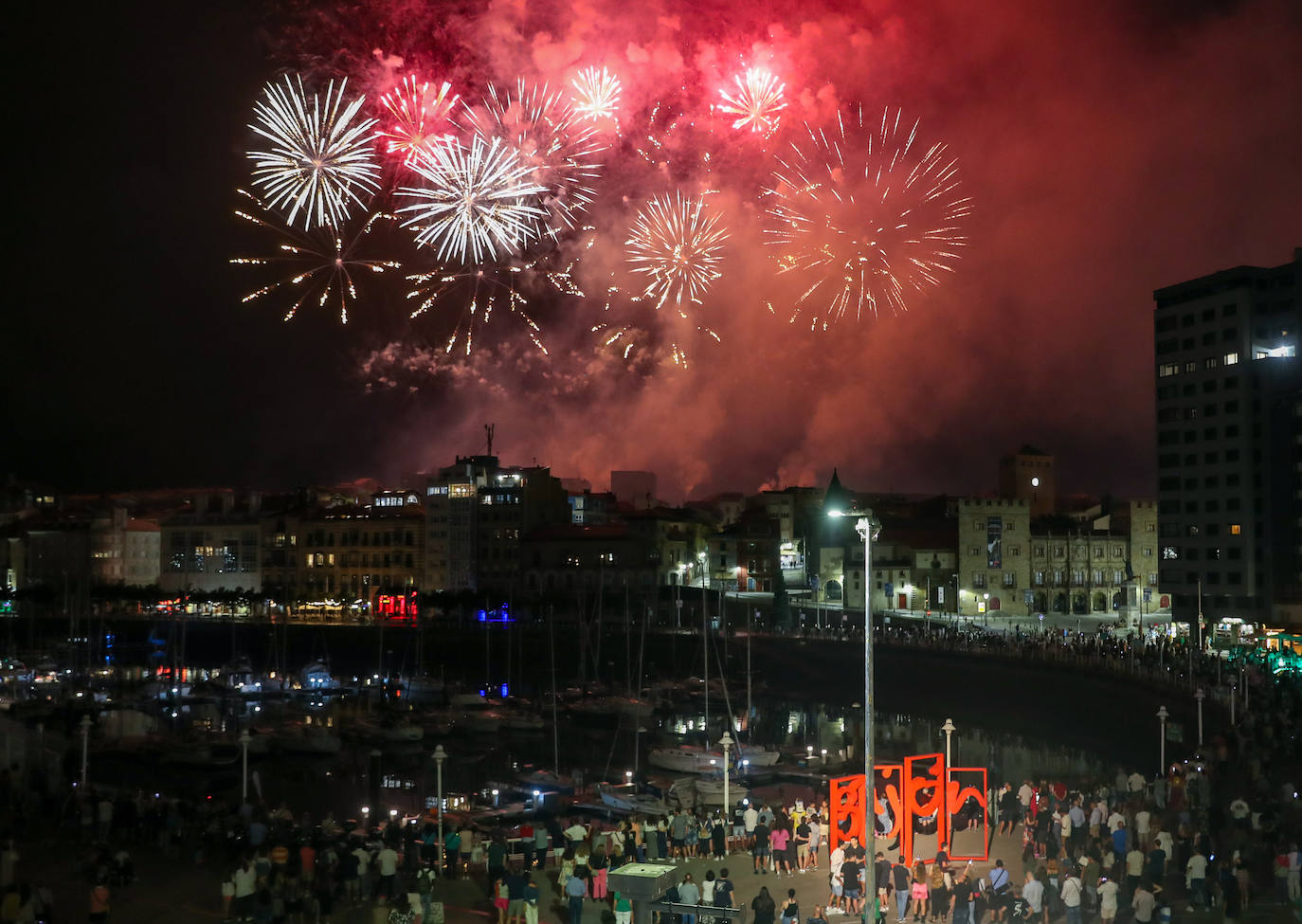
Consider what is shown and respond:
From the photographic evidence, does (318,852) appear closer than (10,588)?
Yes

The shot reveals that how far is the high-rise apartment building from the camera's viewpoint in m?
73.2

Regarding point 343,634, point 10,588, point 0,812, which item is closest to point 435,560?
point 343,634

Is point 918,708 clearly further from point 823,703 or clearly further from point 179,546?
point 179,546

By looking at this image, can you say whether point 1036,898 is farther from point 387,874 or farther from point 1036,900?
point 387,874

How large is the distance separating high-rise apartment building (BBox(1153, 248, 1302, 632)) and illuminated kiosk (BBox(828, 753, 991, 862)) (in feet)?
181

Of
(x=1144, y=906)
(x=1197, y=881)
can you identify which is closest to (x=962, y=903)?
(x=1144, y=906)

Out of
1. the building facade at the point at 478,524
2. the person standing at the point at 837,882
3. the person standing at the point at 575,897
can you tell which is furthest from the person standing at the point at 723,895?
the building facade at the point at 478,524

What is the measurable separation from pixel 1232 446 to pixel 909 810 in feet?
207

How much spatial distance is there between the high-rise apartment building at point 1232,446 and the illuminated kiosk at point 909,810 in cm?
5507

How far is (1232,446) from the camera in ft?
250

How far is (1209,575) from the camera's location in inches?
2985

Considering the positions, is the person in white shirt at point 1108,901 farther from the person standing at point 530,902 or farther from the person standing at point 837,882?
the person standing at point 530,902

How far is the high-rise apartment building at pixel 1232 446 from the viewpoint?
240 ft

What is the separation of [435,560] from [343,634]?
20.5 m
